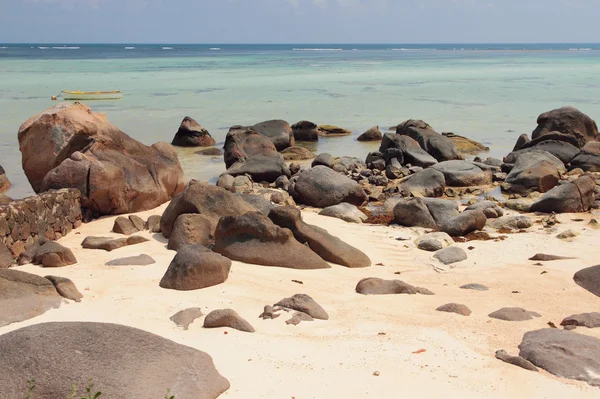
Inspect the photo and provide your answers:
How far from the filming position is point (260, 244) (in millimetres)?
7613

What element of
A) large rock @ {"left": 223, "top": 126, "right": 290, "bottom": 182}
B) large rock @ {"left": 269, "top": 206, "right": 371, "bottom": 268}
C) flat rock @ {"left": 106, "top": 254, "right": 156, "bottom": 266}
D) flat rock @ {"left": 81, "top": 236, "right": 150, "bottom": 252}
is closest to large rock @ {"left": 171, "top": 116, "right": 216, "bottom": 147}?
large rock @ {"left": 223, "top": 126, "right": 290, "bottom": 182}

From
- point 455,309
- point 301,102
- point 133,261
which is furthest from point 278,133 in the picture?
point 455,309

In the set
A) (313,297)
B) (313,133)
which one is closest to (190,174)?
(313,133)

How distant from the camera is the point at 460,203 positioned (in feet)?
40.3

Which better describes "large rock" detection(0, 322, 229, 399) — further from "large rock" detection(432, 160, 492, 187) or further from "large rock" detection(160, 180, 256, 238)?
"large rock" detection(432, 160, 492, 187)

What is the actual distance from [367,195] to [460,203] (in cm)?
169

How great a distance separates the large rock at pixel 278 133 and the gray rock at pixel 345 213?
308 inches

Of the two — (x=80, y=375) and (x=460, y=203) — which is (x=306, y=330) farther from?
(x=460, y=203)

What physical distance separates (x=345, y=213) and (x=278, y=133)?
8.45 m

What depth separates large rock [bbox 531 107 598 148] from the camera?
17875 millimetres

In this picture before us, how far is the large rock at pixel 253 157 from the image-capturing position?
14344 millimetres

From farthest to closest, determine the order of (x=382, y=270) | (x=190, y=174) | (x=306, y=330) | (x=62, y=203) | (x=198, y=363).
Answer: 1. (x=190, y=174)
2. (x=62, y=203)
3. (x=382, y=270)
4. (x=306, y=330)
5. (x=198, y=363)

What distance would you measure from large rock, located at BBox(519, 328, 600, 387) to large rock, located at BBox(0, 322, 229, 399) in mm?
2241

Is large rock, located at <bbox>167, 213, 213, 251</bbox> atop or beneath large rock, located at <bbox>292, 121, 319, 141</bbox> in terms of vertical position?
atop
